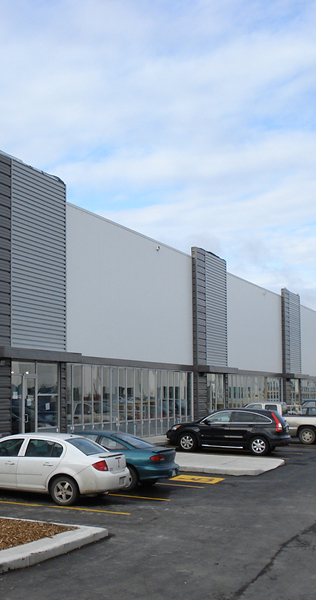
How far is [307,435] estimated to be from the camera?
2644 centimetres

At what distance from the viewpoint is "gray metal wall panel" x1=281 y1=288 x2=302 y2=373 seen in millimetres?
47562

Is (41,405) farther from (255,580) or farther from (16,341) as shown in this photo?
(255,580)

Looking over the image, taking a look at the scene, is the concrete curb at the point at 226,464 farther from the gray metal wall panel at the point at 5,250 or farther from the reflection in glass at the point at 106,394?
the gray metal wall panel at the point at 5,250

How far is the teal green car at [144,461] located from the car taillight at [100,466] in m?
1.89

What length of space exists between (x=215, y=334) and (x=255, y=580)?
28092mm

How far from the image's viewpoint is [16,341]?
68.6 feet

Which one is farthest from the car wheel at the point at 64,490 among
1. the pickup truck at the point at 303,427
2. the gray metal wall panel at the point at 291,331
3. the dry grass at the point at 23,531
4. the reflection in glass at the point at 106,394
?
the gray metal wall panel at the point at 291,331

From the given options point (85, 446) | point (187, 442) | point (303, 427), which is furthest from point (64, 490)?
point (303, 427)

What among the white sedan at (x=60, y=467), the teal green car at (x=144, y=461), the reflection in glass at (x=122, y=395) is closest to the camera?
the white sedan at (x=60, y=467)

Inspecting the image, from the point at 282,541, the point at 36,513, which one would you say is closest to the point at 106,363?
the point at 36,513

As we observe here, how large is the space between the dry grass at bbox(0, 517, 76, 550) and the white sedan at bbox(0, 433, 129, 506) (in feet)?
6.98

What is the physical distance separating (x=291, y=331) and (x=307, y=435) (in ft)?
77.0

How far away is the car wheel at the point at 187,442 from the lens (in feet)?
75.1

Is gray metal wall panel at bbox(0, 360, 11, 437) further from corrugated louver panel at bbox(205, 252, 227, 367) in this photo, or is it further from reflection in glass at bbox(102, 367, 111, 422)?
corrugated louver panel at bbox(205, 252, 227, 367)
